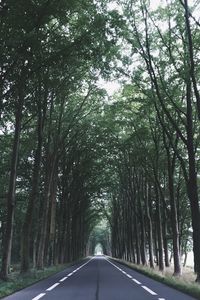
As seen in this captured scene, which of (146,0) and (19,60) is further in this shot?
(146,0)

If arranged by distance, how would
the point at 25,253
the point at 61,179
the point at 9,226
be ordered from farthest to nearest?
1. the point at 61,179
2. the point at 25,253
3. the point at 9,226

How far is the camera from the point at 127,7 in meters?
21.7

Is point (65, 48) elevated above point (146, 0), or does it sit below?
below

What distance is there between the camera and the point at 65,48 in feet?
49.3

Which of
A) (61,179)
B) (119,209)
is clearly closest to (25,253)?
(61,179)

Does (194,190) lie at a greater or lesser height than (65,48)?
lesser

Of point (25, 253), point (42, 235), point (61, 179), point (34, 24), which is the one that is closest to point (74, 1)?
point (34, 24)

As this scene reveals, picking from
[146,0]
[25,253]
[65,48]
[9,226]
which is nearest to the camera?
[65,48]

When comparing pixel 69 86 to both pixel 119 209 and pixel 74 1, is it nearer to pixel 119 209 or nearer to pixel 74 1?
pixel 74 1

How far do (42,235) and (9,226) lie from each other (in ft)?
33.9

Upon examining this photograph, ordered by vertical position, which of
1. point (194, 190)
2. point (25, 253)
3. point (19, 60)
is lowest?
point (25, 253)

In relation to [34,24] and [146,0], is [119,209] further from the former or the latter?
[34,24]

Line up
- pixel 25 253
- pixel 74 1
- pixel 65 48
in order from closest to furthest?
pixel 74 1 → pixel 65 48 → pixel 25 253

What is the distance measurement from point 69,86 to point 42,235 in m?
10.2
